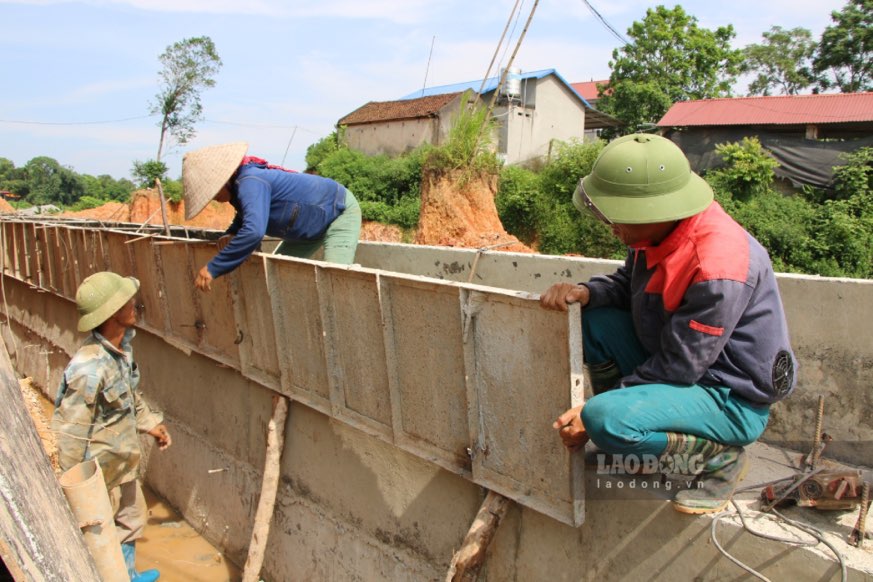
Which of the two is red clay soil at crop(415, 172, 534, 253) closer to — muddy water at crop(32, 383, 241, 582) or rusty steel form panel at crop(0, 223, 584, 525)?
muddy water at crop(32, 383, 241, 582)

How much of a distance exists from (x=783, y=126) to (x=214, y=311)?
2241 cm

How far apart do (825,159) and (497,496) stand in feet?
62.8

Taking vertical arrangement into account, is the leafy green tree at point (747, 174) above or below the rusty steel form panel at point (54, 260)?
above

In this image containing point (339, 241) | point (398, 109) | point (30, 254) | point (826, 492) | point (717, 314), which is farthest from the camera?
point (398, 109)

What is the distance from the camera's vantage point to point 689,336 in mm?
2514

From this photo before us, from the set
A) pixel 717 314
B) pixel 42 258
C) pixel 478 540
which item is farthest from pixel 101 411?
pixel 42 258

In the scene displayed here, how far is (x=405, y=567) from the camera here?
419 centimetres

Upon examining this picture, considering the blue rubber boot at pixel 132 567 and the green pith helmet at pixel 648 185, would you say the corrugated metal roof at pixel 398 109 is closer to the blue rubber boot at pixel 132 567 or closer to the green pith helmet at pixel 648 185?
the blue rubber boot at pixel 132 567

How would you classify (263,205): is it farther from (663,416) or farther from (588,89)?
(588,89)

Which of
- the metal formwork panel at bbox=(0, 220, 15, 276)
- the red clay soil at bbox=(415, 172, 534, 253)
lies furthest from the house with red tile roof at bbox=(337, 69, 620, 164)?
the metal formwork panel at bbox=(0, 220, 15, 276)

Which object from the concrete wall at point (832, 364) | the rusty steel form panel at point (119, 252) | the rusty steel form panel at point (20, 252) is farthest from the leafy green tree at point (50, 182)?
the concrete wall at point (832, 364)

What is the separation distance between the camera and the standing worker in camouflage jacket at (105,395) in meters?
4.25

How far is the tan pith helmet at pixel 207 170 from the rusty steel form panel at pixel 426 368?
176cm

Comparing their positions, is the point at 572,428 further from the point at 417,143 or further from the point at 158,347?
the point at 417,143
